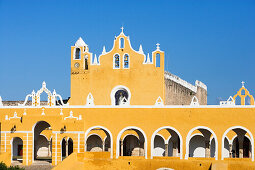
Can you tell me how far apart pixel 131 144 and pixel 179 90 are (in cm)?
736

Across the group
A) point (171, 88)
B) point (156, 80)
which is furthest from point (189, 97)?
point (156, 80)

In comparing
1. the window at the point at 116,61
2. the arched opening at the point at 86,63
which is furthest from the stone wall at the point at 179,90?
the arched opening at the point at 86,63

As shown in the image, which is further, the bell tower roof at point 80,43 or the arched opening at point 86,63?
the bell tower roof at point 80,43

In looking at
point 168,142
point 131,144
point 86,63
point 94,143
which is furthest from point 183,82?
point 94,143

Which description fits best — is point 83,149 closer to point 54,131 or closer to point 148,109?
point 54,131

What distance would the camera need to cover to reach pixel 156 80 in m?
39.7

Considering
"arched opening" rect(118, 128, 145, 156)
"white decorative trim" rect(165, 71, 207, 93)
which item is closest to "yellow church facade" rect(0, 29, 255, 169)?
"arched opening" rect(118, 128, 145, 156)

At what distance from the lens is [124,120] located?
120 ft

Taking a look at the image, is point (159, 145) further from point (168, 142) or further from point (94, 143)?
point (94, 143)

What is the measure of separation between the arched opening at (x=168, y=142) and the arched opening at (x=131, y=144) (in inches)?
44.6

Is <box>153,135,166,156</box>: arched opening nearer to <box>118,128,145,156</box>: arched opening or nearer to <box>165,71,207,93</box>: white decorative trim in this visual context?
<box>118,128,145,156</box>: arched opening

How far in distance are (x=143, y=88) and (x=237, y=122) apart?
23.4ft

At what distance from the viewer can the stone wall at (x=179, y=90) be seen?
42206 millimetres

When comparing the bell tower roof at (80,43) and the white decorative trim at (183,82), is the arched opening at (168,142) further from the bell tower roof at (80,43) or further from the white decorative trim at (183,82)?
the bell tower roof at (80,43)
